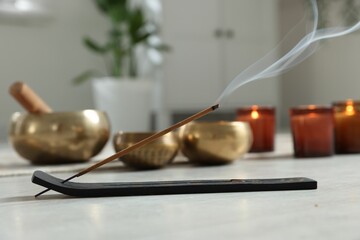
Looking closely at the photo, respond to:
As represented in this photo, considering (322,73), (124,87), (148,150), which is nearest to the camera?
(148,150)

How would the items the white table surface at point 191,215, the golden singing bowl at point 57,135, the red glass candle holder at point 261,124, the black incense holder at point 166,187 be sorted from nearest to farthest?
the white table surface at point 191,215
the black incense holder at point 166,187
the golden singing bowl at point 57,135
the red glass candle holder at point 261,124

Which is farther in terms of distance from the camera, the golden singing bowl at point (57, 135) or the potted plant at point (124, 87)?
the potted plant at point (124, 87)

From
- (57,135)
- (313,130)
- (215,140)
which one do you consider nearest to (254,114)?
(313,130)

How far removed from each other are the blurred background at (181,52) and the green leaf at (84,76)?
0.14 ft

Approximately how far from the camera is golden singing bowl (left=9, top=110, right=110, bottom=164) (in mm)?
947

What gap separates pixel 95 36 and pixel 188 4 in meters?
0.49

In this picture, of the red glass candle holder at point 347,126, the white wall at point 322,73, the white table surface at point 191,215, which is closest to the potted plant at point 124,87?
the white wall at point 322,73

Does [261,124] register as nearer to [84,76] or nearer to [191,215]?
[191,215]

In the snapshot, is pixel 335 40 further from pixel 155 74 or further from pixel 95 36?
pixel 95 36

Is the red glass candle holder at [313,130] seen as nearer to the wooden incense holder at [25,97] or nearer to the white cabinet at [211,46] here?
the wooden incense holder at [25,97]

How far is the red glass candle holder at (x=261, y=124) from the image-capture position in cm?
110

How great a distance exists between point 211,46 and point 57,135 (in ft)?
6.13

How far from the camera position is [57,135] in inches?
37.3

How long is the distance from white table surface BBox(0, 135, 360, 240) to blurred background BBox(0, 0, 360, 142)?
1986mm
